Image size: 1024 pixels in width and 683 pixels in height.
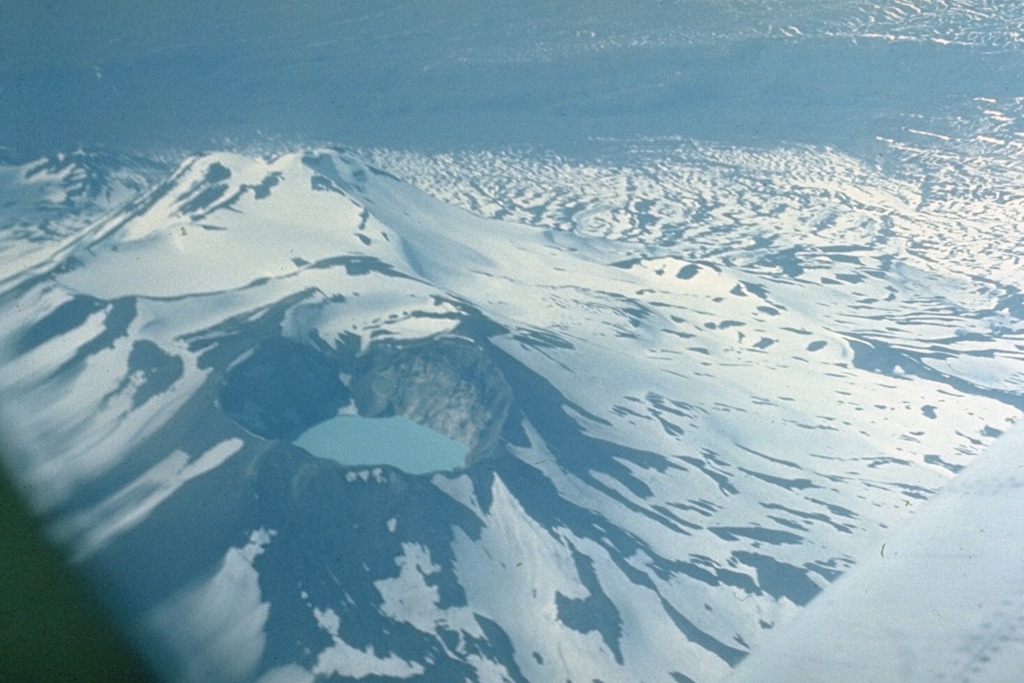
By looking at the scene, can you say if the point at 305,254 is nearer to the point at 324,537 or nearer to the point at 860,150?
the point at 324,537

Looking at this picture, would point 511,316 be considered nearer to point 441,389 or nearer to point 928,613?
point 441,389

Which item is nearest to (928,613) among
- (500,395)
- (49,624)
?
(500,395)

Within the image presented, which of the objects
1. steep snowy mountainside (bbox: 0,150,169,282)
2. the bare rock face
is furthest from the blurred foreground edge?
steep snowy mountainside (bbox: 0,150,169,282)

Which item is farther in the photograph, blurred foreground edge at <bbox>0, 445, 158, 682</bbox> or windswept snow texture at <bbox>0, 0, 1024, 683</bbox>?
windswept snow texture at <bbox>0, 0, 1024, 683</bbox>

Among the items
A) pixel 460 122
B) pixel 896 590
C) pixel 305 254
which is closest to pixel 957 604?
pixel 896 590

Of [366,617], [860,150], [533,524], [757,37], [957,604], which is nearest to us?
[957,604]

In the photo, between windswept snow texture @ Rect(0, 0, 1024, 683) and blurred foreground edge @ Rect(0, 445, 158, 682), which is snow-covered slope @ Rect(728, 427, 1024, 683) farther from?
blurred foreground edge @ Rect(0, 445, 158, 682)

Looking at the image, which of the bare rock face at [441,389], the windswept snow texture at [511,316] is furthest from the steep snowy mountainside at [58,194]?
the bare rock face at [441,389]

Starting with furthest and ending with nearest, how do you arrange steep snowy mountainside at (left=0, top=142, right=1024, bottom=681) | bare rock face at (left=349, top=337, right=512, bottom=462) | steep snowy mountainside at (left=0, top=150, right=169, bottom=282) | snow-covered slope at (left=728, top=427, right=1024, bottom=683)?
1. steep snowy mountainside at (left=0, top=150, right=169, bottom=282)
2. bare rock face at (left=349, top=337, right=512, bottom=462)
3. steep snowy mountainside at (left=0, top=142, right=1024, bottom=681)
4. snow-covered slope at (left=728, top=427, right=1024, bottom=683)

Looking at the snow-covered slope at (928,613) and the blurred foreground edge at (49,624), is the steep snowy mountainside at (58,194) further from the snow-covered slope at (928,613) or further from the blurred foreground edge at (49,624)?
the snow-covered slope at (928,613)
